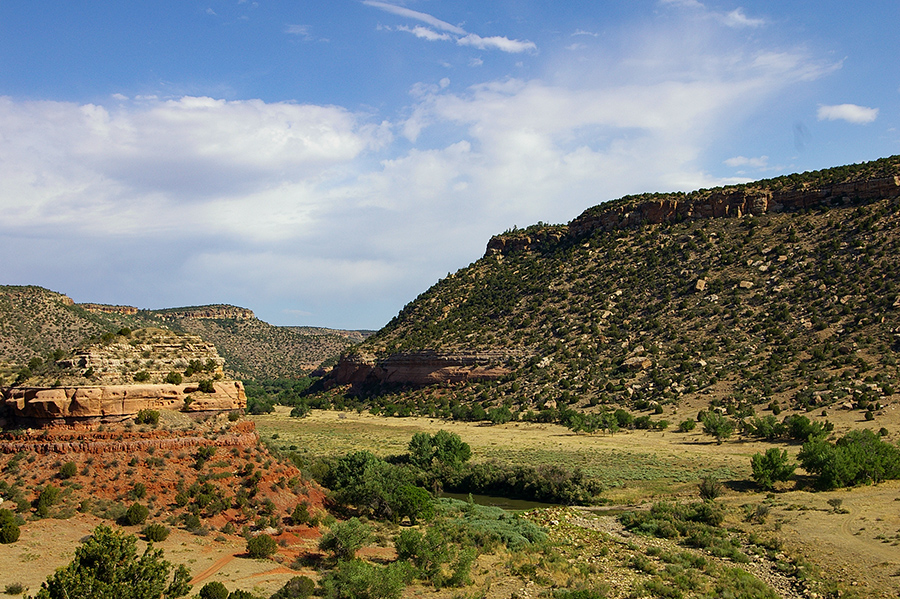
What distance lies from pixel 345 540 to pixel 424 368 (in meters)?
55.4

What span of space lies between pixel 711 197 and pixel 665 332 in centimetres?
2308

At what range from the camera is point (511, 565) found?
21188 mm

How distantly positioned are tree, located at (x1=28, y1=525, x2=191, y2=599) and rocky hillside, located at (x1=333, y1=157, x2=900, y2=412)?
153 ft

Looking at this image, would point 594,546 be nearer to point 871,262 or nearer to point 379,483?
point 379,483

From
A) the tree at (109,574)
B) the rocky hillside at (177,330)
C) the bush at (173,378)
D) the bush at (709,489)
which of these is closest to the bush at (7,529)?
the tree at (109,574)

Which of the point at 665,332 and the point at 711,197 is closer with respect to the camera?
the point at 665,332

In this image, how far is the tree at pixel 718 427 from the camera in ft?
143

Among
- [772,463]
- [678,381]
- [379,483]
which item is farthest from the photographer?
[678,381]

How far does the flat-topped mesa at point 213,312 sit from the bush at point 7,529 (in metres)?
131

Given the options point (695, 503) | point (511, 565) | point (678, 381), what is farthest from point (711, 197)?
point (511, 565)

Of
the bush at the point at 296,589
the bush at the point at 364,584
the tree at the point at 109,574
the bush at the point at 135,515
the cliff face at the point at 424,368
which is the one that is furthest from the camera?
the cliff face at the point at 424,368

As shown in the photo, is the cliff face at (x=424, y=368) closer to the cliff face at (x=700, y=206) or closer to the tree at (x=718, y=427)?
the cliff face at (x=700, y=206)

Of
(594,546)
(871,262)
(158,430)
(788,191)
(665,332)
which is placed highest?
(788,191)

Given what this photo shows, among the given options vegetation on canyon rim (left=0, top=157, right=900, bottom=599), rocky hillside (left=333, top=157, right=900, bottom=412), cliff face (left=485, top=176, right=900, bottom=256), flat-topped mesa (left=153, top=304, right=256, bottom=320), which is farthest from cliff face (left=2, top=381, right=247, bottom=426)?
flat-topped mesa (left=153, top=304, right=256, bottom=320)
